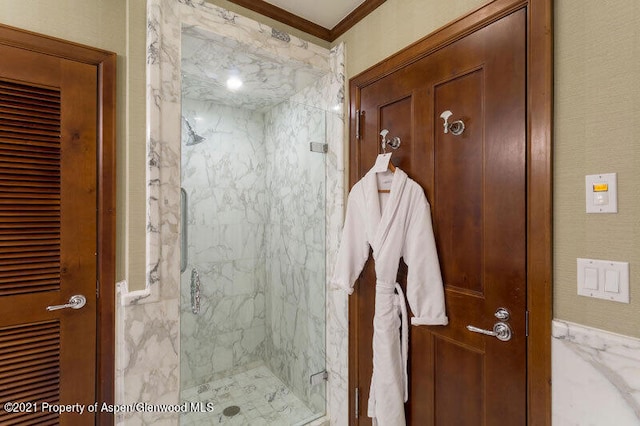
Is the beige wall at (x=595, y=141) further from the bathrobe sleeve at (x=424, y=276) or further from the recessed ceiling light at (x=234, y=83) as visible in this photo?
the recessed ceiling light at (x=234, y=83)

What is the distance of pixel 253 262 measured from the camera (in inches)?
102

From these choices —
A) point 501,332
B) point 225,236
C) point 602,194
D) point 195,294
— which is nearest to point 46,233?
point 195,294

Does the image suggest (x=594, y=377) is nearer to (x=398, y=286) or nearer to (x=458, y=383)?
(x=458, y=383)

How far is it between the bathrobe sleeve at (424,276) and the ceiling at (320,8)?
1213 mm

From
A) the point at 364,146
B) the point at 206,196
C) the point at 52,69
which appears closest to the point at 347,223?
the point at 364,146

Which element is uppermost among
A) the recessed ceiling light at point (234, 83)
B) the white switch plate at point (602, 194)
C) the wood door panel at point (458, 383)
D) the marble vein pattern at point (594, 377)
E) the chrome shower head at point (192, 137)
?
the recessed ceiling light at point (234, 83)

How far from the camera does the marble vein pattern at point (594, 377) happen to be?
2.64ft

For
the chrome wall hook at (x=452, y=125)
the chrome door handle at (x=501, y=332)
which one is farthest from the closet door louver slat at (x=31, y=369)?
the chrome wall hook at (x=452, y=125)

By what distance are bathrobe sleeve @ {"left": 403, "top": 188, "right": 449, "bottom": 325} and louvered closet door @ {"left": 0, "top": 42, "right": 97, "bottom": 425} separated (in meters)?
1.40

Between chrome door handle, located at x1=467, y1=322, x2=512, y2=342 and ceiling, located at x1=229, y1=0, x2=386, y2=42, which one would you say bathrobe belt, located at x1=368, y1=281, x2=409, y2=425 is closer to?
chrome door handle, located at x1=467, y1=322, x2=512, y2=342

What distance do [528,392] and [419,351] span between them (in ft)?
1.46

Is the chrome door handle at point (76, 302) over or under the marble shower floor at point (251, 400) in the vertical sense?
over

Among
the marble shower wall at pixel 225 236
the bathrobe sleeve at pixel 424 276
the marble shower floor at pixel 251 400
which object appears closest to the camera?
the bathrobe sleeve at pixel 424 276

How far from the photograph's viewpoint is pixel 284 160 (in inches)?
95.4
